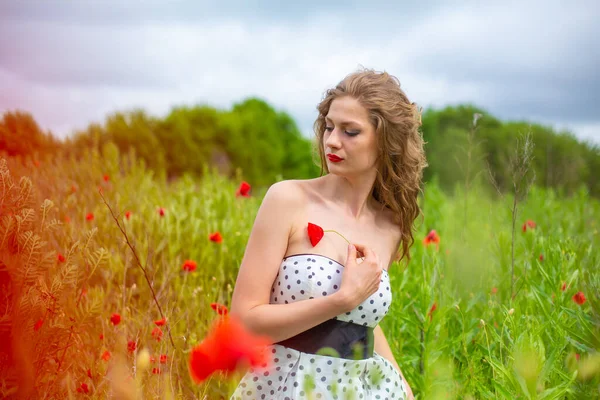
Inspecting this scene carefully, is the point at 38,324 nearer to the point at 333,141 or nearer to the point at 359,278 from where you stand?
the point at 359,278

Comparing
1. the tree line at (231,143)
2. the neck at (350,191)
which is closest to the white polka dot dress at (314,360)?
the neck at (350,191)

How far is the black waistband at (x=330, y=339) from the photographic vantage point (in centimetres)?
240

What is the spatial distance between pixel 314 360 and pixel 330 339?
98mm

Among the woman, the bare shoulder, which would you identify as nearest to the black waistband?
the woman

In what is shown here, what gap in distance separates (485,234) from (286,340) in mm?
3003

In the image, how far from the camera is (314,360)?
2.39 m

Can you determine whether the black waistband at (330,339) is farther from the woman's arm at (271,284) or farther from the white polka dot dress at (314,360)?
the woman's arm at (271,284)

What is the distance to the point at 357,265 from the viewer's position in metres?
2.34

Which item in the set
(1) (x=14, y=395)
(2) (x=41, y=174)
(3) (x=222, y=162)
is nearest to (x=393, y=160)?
(1) (x=14, y=395)

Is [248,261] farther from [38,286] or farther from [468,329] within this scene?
[468,329]

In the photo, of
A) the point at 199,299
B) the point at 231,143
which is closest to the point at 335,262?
the point at 199,299

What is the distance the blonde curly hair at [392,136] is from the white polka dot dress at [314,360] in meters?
0.51

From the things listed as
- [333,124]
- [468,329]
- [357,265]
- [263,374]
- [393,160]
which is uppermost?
[333,124]

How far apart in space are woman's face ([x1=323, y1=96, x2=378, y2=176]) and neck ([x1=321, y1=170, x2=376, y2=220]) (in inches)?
4.7
